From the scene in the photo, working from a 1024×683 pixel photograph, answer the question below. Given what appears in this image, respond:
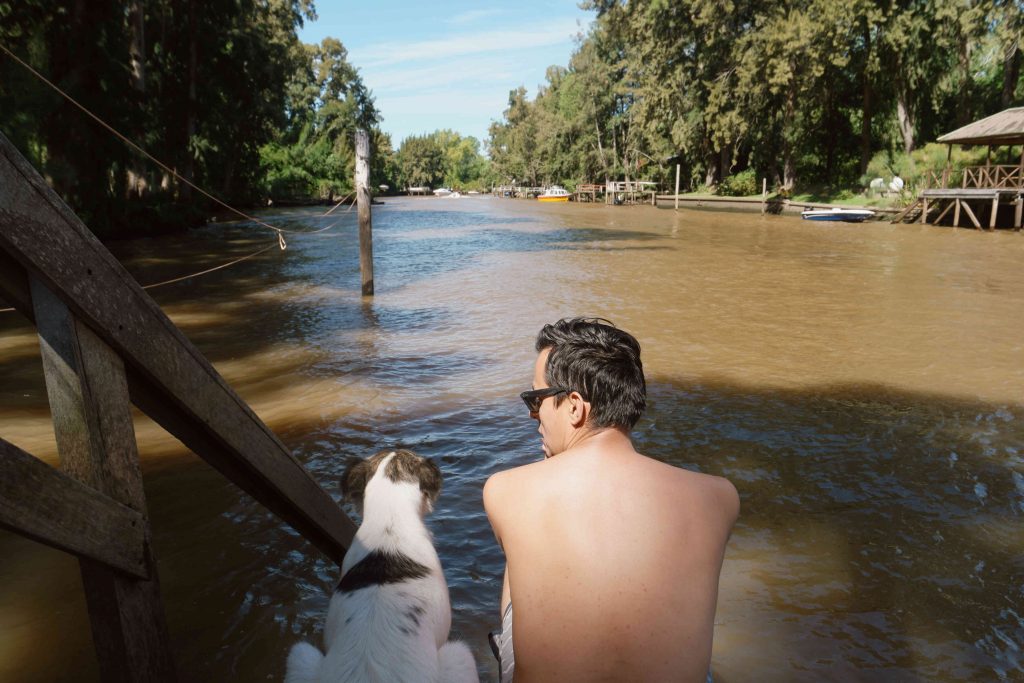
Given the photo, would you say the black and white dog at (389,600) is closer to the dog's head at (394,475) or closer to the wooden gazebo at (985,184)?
the dog's head at (394,475)

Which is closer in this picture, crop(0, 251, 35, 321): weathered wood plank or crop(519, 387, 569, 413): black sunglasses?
crop(0, 251, 35, 321): weathered wood plank

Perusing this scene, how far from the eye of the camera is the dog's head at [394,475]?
126 inches

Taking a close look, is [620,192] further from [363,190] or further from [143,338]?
[143,338]

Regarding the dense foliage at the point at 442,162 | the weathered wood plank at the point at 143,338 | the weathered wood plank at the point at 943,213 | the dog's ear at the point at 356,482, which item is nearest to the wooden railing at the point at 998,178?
the weathered wood plank at the point at 943,213

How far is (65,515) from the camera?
6.11 ft

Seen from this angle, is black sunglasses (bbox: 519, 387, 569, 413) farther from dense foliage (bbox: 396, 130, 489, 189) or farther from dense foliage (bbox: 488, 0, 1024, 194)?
dense foliage (bbox: 396, 130, 489, 189)

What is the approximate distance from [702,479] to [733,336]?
8581 mm

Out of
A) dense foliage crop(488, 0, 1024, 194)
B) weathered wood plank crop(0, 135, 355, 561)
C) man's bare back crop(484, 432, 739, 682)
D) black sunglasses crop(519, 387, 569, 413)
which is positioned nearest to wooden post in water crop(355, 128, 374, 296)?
weathered wood plank crop(0, 135, 355, 561)

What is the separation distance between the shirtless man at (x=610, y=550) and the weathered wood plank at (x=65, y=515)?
46.9 inches

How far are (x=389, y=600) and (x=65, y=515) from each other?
3.58 feet

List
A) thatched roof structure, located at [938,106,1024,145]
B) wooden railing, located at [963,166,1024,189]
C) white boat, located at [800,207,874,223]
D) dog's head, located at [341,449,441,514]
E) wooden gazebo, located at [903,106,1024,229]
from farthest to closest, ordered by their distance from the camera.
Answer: white boat, located at [800,207,874,223], wooden railing, located at [963,166,1024,189], wooden gazebo, located at [903,106,1024,229], thatched roof structure, located at [938,106,1024,145], dog's head, located at [341,449,441,514]

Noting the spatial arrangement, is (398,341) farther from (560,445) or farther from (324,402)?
(560,445)

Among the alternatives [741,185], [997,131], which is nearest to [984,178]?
[997,131]

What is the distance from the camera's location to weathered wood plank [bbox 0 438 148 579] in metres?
1.71
